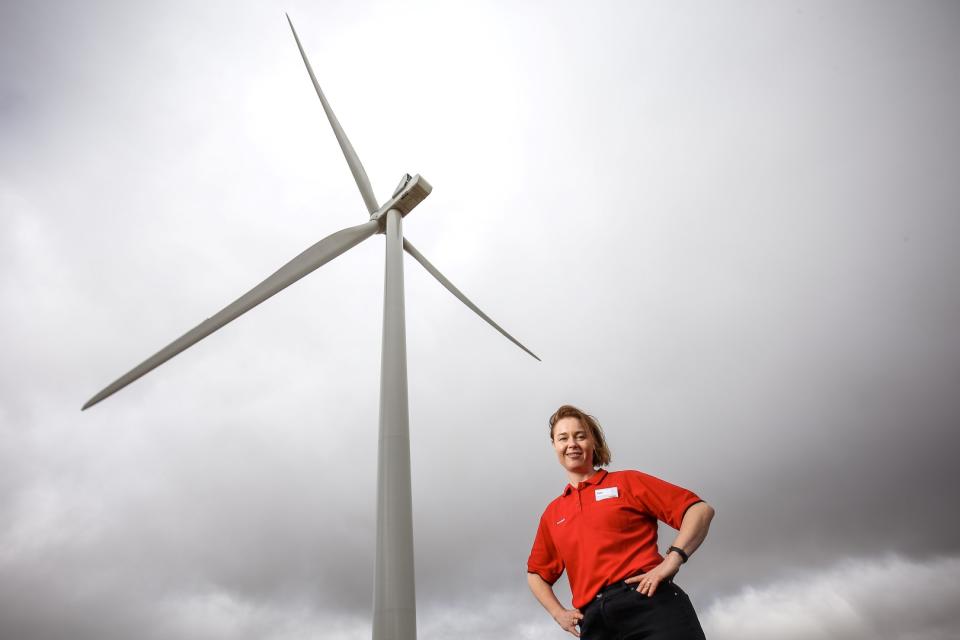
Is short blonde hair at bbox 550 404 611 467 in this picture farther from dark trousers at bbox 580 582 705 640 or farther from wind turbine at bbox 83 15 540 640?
wind turbine at bbox 83 15 540 640

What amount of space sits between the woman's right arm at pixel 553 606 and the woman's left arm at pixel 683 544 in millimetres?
819

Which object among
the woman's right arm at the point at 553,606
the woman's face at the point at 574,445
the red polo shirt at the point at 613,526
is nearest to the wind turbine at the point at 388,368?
the woman's right arm at the point at 553,606

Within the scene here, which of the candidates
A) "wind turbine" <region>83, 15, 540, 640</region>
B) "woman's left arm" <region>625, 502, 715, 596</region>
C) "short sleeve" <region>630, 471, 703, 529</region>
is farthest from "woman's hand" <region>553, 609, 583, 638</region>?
"wind turbine" <region>83, 15, 540, 640</region>

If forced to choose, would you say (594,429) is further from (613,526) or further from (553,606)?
(553,606)

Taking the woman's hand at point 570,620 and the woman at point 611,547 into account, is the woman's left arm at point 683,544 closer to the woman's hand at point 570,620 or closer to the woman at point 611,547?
the woman at point 611,547

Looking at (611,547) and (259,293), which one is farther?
(259,293)

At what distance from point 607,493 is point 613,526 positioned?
356 millimetres

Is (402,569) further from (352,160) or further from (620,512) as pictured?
(352,160)

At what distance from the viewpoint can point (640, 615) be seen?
4.50 meters

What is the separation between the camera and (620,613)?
15.1 ft

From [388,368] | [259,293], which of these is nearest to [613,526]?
[388,368]

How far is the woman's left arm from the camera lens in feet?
14.7

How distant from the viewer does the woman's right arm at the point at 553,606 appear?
5.11 m

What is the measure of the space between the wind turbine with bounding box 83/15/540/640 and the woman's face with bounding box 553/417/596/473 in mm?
3460
